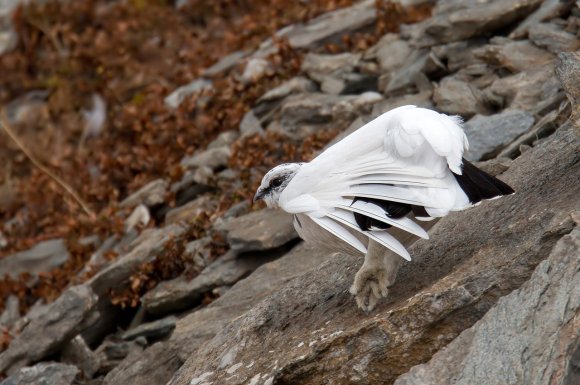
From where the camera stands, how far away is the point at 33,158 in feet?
48.1

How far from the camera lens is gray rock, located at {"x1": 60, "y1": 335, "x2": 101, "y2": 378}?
905 cm

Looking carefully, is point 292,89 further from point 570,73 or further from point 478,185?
point 478,185

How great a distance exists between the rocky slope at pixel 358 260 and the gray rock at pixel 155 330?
20 mm

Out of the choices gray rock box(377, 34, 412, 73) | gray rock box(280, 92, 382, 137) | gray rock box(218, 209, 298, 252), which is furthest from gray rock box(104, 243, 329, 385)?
gray rock box(377, 34, 412, 73)

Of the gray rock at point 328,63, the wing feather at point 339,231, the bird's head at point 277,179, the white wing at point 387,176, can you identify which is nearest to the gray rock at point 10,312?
the gray rock at point 328,63

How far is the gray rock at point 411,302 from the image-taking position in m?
5.47

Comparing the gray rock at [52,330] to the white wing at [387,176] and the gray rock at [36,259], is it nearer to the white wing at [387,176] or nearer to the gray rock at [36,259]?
the gray rock at [36,259]

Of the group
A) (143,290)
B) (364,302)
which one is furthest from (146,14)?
(364,302)

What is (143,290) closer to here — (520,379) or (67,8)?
(520,379)

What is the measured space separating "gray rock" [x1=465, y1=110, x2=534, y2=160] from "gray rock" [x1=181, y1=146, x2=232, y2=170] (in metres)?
3.47

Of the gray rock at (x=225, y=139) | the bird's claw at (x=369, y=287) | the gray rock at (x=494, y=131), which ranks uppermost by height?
the bird's claw at (x=369, y=287)

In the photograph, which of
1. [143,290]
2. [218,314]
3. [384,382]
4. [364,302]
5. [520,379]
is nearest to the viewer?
[520,379]

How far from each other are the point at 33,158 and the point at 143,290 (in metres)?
5.32

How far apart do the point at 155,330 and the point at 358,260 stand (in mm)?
2974
